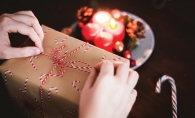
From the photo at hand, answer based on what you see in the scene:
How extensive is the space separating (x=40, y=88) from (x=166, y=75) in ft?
1.88

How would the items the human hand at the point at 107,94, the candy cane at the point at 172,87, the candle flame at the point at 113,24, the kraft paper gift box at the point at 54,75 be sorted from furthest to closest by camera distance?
the candle flame at the point at 113,24, the candy cane at the point at 172,87, the kraft paper gift box at the point at 54,75, the human hand at the point at 107,94

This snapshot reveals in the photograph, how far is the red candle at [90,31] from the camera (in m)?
0.94

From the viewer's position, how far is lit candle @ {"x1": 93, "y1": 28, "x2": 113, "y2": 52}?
2.95 feet

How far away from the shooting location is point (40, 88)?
1.89 feet

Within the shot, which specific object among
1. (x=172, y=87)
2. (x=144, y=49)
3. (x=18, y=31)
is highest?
(x=18, y=31)

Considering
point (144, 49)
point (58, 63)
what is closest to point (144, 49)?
point (144, 49)

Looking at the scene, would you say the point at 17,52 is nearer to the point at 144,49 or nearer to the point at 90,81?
the point at 90,81

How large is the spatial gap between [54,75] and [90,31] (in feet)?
1.29

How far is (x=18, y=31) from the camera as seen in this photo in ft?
2.00

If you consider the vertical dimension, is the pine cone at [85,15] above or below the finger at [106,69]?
below

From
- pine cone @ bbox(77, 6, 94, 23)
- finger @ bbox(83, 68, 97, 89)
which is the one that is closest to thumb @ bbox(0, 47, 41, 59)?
finger @ bbox(83, 68, 97, 89)

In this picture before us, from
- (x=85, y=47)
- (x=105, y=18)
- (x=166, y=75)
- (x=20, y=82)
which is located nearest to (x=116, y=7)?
(x=105, y=18)

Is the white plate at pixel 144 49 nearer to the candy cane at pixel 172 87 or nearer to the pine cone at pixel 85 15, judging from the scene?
the candy cane at pixel 172 87

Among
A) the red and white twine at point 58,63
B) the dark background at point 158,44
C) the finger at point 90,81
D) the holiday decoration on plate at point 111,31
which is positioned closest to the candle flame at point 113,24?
the holiday decoration on plate at point 111,31
